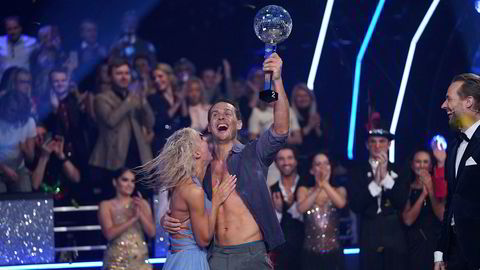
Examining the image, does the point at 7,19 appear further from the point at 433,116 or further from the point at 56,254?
the point at 433,116

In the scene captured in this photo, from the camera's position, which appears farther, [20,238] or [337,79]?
[337,79]

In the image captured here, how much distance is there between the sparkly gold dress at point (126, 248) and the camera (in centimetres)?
801

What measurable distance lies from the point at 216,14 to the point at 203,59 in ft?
2.24

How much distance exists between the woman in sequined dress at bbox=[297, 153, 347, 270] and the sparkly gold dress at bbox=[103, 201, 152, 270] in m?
1.43

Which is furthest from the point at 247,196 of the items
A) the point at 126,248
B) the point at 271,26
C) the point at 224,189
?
the point at 126,248

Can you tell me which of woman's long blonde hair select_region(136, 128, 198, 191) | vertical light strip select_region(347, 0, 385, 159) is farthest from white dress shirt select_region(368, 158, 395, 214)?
woman's long blonde hair select_region(136, 128, 198, 191)

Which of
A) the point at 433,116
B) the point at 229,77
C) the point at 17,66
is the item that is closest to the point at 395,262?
the point at 433,116

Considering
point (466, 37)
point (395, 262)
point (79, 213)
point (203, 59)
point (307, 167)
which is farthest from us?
point (203, 59)

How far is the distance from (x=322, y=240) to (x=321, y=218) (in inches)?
7.9

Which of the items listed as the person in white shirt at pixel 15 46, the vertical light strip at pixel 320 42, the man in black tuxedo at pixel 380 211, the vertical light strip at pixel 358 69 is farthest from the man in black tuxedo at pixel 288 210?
the person in white shirt at pixel 15 46

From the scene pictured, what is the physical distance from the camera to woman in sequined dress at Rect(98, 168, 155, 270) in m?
8.04

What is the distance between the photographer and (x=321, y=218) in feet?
26.8

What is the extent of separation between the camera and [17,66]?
9523 millimetres

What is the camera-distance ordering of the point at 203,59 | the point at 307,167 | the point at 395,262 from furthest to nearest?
1. the point at 203,59
2. the point at 307,167
3. the point at 395,262
